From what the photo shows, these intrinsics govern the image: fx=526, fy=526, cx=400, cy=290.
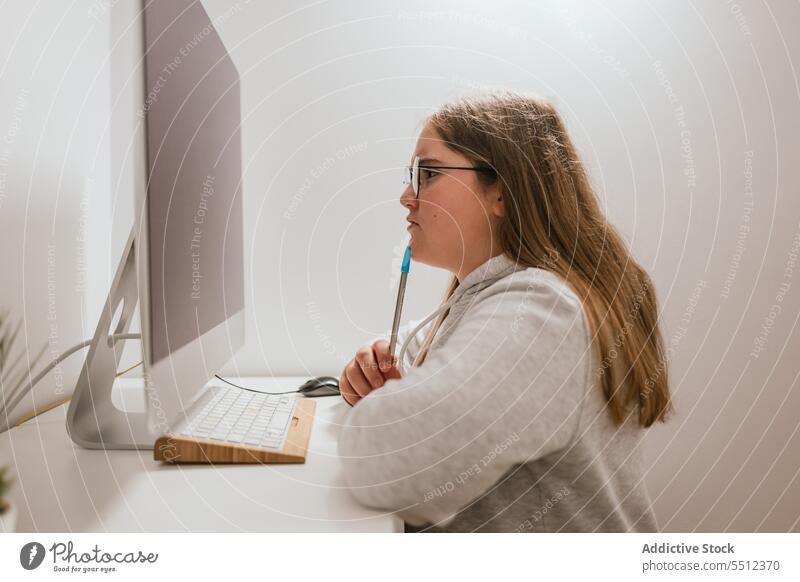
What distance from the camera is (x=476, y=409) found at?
417 mm

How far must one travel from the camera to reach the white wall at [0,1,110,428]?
1.85 feet

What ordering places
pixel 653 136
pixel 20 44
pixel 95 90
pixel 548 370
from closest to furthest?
pixel 548 370, pixel 20 44, pixel 95 90, pixel 653 136

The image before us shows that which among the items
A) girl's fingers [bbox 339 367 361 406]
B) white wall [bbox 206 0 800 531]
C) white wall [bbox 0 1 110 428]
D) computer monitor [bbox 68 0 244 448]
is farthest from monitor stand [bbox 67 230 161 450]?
white wall [bbox 206 0 800 531]

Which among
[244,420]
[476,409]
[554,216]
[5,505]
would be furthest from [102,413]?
[554,216]

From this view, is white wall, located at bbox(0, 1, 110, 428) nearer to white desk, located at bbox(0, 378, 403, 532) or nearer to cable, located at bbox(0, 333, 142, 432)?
cable, located at bbox(0, 333, 142, 432)

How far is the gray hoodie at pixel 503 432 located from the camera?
42 centimetres

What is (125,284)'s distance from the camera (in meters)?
0.58

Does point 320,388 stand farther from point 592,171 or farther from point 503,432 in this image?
point 592,171

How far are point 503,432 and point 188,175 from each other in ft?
1.24

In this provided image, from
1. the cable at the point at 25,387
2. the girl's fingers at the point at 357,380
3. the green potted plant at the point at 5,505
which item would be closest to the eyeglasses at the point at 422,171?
the girl's fingers at the point at 357,380

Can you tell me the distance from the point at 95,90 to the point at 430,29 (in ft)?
1.55
